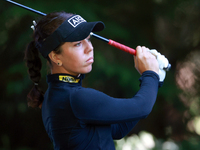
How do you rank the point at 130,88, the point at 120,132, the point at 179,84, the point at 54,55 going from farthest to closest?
the point at 179,84 → the point at 130,88 → the point at 120,132 → the point at 54,55

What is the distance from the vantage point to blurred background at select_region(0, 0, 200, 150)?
248 cm

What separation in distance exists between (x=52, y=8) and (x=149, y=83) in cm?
141

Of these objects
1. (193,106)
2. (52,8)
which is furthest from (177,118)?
(52,8)

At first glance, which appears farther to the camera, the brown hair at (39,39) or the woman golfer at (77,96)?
the brown hair at (39,39)

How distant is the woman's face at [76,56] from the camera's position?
4.10 ft

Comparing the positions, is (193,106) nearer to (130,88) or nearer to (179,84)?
(179,84)

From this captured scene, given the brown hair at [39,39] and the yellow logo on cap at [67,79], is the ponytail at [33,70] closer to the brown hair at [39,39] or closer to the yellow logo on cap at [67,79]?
the brown hair at [39,39]

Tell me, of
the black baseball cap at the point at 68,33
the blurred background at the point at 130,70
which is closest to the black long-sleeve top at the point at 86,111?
the black baseball cap at the point at 68,33

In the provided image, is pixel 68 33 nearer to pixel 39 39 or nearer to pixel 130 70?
pixel 39 39

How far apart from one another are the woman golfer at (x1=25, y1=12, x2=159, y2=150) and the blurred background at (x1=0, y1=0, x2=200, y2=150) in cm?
112

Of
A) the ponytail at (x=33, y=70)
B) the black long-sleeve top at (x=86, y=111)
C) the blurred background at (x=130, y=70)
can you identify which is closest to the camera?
the black long-sleeve top at (x=86, y=111)

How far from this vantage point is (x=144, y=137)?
108 inches

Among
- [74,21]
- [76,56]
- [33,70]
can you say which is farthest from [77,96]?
[33,70]

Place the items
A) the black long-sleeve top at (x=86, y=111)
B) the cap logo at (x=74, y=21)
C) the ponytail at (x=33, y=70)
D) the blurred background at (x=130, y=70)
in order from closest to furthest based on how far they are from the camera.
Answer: the black long-sleeve top at (x=86, y=111)
the cap logo at (x=74, y=21)
the ponytail at (x=33, y=70)
the blurred background at (x=130, y=70)
